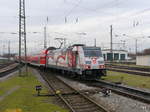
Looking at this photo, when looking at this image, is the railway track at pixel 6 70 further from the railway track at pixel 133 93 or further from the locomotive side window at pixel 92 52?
the railway track at pixel 133 93

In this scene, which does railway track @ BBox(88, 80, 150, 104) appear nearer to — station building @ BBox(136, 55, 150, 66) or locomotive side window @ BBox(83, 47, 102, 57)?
locomotive side window @ BBox(83, 47, 102, 57)

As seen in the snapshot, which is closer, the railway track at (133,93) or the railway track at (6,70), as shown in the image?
the railway track at (133,93)

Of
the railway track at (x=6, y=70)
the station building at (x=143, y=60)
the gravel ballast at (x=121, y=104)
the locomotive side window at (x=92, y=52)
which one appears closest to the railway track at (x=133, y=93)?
the gravel ballast at (x=121, y=104)

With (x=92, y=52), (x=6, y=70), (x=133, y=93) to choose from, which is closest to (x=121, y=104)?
(x=133, y=93)

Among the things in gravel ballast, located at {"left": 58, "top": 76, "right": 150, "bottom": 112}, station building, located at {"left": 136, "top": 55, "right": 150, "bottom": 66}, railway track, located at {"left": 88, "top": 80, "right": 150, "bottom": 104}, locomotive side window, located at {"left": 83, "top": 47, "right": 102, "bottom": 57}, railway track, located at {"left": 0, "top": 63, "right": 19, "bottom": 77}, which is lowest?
railway track, located at {"left": 0, "top": 63, "right": 19, "bottom": 77}

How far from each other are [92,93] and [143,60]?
145ft

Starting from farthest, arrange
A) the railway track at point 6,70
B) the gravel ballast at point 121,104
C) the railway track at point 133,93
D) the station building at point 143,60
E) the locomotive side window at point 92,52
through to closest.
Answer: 1. the station building at point 143,60
2. the railway track at point 6,70
3. the locomotive side window at point 92,52
4. the railway track at point 133,93
5. the gravel ballast at point 121,104

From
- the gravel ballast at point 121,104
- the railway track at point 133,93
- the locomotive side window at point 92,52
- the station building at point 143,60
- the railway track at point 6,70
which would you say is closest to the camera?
the gravel ballast at point 121,104

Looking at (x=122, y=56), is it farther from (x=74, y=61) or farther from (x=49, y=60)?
(x=74, y=61)

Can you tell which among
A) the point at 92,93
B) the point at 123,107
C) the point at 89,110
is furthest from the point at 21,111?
the point at 92,93

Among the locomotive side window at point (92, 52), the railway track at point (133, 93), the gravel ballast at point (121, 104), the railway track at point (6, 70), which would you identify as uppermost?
the locomotive side window at point (92, 52)

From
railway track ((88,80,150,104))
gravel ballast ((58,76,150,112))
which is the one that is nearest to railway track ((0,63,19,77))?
railway track ((88,80,150,104))

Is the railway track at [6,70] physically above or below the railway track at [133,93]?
below

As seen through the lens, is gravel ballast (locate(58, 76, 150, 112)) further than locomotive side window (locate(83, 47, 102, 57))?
No
